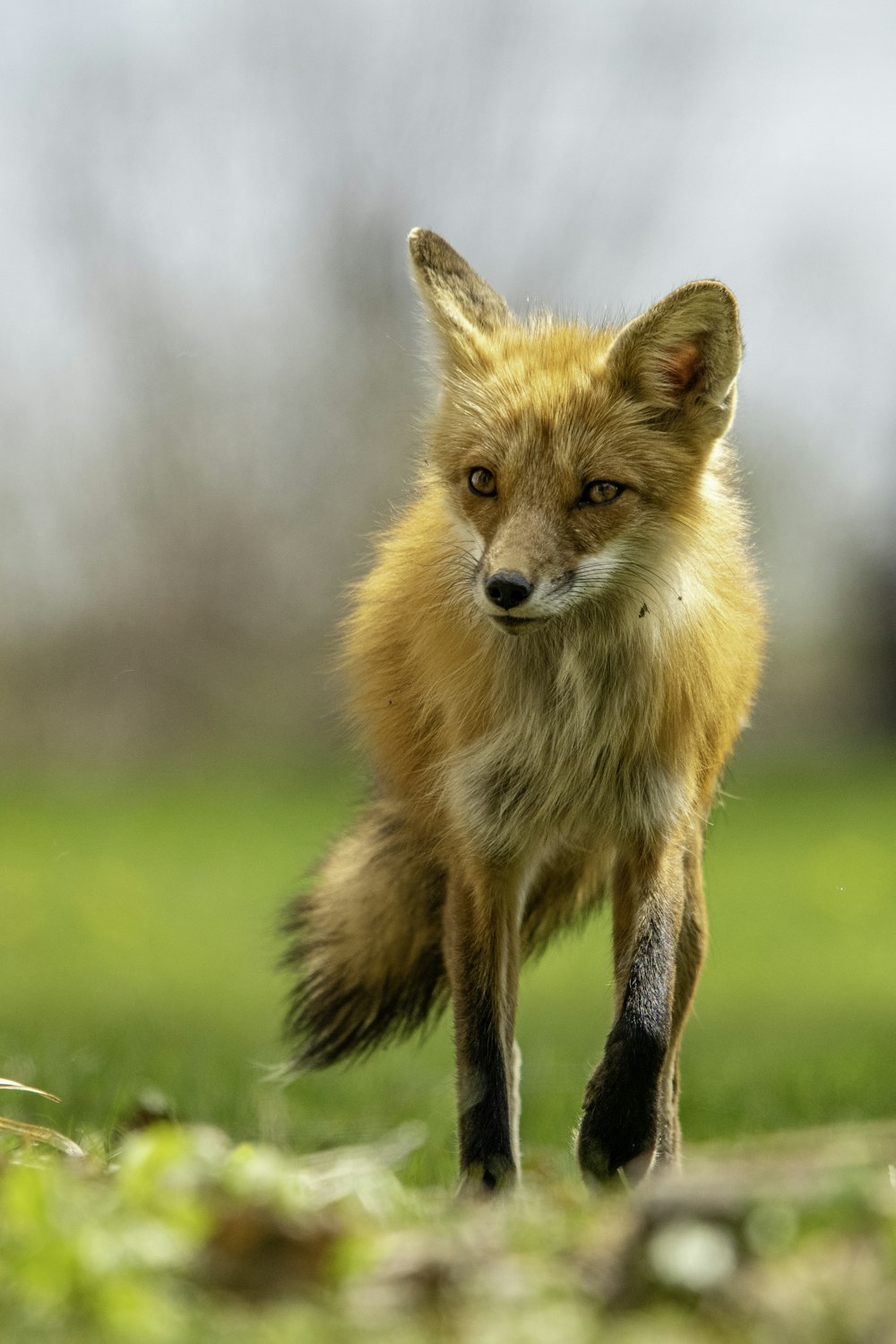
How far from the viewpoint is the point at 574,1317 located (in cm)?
211

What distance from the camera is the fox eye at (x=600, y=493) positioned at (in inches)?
166

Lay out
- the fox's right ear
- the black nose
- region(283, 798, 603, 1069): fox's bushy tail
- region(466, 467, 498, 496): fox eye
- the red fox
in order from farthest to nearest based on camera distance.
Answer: region(283, 798, 603, 1069): fox's bushy tail < the fox's right ear < region(466, 467, 498, 496): fox eye < the red fox < the black nose

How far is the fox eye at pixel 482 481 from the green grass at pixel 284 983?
A: 203 cm

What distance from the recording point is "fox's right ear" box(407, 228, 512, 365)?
4719 millimetres

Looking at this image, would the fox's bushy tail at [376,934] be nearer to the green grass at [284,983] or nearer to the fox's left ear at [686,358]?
the green grass at [284,983]

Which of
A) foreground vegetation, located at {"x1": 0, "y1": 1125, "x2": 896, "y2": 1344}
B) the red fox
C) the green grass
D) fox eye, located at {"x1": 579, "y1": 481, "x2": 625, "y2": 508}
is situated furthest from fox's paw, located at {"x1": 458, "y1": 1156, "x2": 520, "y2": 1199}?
fox eye, located at {"x1": 579, "y1": 481, "x2": 625, "y2": 508}

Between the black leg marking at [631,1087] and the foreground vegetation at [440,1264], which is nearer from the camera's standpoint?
the foreground vegetation at [440,1264]

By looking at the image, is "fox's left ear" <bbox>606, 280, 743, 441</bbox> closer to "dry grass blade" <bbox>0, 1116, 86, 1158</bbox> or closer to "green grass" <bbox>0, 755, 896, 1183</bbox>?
"green grass" <bbox>0, 755, 896, 1183</bbox>

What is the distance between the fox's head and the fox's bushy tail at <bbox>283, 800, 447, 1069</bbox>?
4.70ft

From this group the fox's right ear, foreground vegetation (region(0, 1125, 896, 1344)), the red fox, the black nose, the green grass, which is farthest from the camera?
the green grass

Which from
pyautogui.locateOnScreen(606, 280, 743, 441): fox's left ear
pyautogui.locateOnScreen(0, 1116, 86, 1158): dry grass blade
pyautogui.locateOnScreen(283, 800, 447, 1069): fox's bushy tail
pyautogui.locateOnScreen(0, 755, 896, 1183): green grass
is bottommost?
pyautogui.locateOnScreen(0, 755, 896, 1183): green grass

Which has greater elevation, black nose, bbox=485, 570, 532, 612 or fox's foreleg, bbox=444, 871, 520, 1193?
black nose, bbox=485, 570, 532, 612

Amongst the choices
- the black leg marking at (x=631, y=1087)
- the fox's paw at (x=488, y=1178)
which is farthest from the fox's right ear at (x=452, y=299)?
the fox's paw at (x=488, y=1178)

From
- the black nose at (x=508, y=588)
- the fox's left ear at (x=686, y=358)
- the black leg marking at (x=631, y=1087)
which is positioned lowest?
the black leg marking at (x=631, y=1087)
